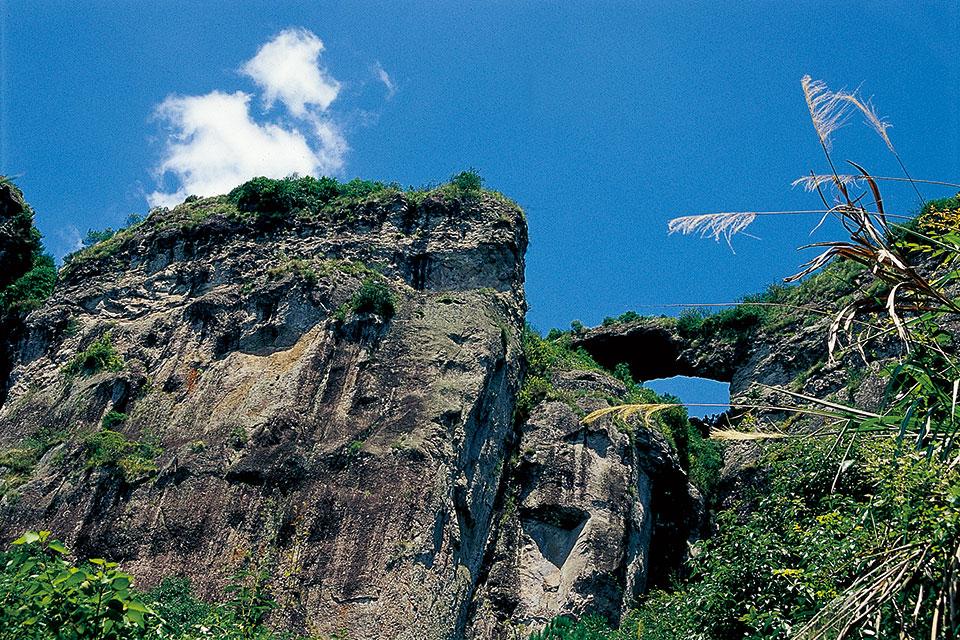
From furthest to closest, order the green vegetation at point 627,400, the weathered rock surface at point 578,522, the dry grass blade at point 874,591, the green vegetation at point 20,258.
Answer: the green vegetation at point 20,258
the green vegetation at point 627,400
the weathered rock surface at point 578,522
the dry grass blade at point 874,591

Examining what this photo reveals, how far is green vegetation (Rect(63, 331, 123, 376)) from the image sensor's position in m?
26.1

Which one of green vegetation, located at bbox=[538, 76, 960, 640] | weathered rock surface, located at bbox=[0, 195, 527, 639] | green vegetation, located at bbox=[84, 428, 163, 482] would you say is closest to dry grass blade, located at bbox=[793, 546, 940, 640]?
green vegetation, located at bbox=[538, 76, 960, 640]

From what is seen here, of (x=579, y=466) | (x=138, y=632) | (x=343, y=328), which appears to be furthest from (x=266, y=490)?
(x=138, y=632)

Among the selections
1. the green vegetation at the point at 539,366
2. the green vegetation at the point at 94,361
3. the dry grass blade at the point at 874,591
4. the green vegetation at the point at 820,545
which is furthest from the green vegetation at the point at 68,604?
the green vegetation at the point at 539,366

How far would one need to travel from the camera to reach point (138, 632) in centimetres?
669

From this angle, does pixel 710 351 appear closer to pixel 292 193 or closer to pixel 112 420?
pixel 292 193

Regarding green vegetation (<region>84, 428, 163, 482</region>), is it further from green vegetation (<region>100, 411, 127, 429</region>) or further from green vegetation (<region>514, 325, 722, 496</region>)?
green vegetation (<region>514, 325, 722, 496</region>)

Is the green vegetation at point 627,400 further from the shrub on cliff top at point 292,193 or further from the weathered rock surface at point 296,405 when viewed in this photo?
the shrub on cliff top at point 292,193

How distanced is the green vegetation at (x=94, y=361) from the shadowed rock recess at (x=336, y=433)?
0.09 meters

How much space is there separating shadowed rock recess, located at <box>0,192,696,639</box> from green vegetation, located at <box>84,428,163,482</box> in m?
0.06

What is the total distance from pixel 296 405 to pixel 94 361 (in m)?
7.39

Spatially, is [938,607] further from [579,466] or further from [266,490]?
[579,466]

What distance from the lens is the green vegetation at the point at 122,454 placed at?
872 inches

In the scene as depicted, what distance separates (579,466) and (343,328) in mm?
7744
